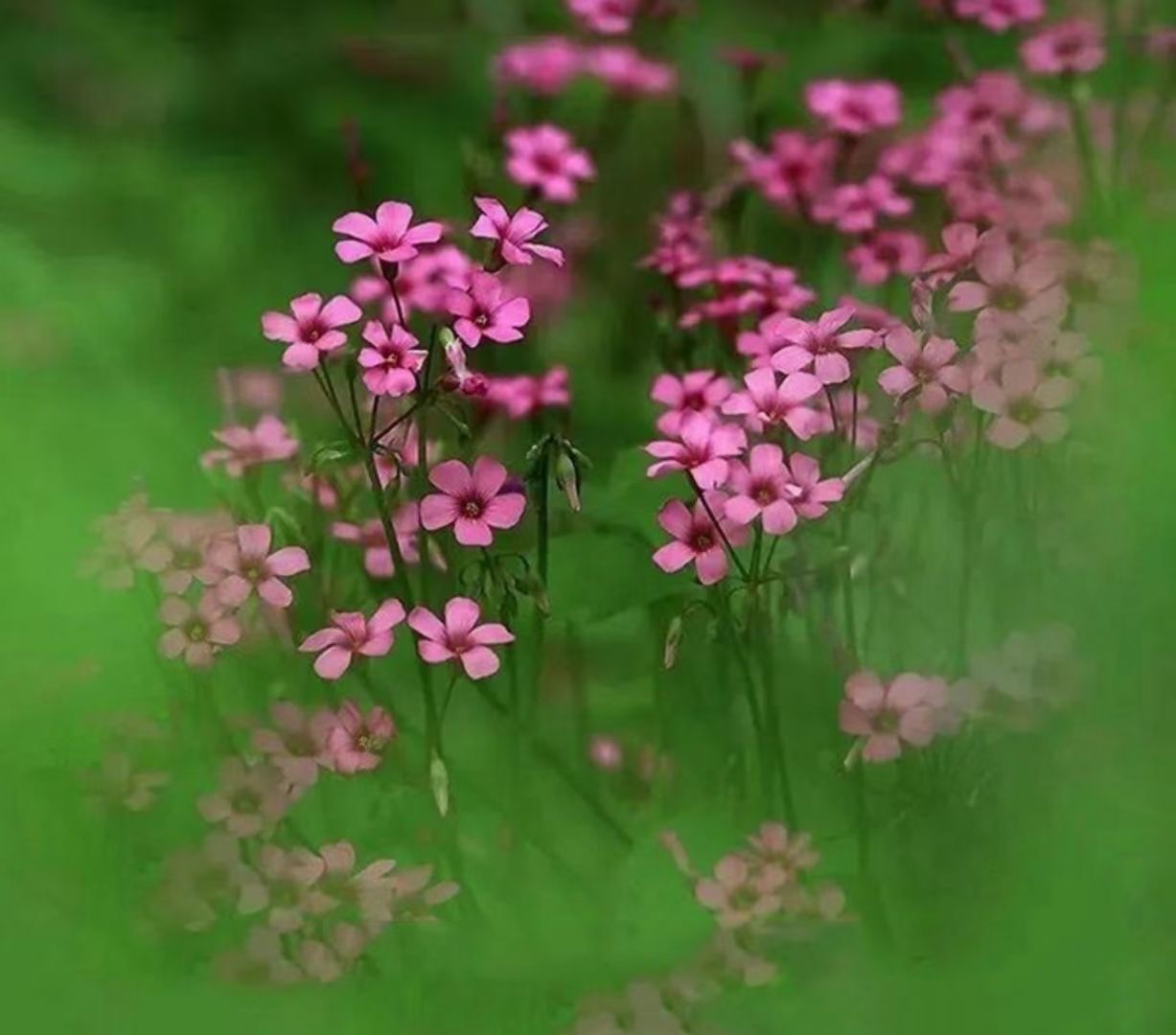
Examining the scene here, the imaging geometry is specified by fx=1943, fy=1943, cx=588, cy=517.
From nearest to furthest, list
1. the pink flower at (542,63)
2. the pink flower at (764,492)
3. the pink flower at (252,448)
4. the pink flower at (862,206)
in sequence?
the pink flower at (764,492) → the pink flower at (252,448) → the pink flower at (862,206) → the pink flower at (542,63)

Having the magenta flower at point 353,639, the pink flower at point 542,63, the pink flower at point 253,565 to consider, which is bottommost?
the magenta flower at point 353,639

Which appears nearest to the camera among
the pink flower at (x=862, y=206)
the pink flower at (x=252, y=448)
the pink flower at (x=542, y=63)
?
the pink flower at (x=252, y=448)

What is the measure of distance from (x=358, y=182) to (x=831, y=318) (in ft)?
0.85

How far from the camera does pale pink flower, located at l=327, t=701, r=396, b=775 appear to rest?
64 centimetres

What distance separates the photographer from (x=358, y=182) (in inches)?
32.0

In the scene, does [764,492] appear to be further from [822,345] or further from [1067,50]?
[1067,50]

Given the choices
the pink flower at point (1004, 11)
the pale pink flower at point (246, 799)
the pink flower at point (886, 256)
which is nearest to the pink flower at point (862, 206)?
the pink flower at point (886, 256)

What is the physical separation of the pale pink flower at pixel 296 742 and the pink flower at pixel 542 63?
0.38 meters

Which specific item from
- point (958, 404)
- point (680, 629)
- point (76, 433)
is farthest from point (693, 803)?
point (76, 433)

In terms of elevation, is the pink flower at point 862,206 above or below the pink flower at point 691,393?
above

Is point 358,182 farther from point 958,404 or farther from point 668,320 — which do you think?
point 958,404

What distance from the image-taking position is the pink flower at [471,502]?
1.99 feet

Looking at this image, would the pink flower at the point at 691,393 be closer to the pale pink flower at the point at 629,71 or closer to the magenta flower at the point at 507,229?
the magenta flower at the point at 507,229

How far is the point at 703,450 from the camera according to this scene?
0.61 metres
